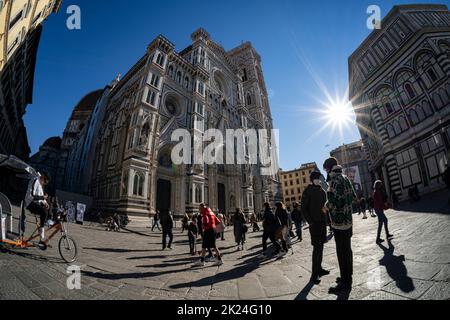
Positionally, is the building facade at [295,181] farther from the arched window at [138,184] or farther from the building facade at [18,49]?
the building facade at [18,49]

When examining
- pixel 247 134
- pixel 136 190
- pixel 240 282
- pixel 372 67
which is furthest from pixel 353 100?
pixel 240 282

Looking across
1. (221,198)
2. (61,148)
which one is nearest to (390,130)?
(221,198)

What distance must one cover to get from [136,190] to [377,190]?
15340 millimetres

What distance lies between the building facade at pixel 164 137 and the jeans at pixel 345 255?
14879 mm

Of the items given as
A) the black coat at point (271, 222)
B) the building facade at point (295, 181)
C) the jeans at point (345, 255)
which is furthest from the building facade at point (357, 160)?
the jeans at point (345, 255)

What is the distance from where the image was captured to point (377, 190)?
5.63 metres

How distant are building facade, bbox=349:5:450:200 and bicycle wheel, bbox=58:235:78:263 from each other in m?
23.8

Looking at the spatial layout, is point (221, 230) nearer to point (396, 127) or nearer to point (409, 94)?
point (396, 127)

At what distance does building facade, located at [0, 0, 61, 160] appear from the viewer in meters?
11.9

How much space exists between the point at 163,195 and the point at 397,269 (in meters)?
18.1

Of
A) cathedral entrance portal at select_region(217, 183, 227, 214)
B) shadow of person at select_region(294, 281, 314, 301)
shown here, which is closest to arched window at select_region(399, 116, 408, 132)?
cathedral entrance portal at select_region(217, 183, 227, 214)

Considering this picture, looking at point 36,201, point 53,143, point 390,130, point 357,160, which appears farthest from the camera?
point 357,160

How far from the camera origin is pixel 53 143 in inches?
1740
